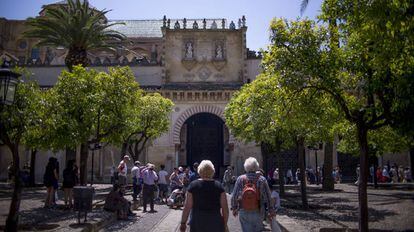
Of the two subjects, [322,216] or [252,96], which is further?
[252,96]

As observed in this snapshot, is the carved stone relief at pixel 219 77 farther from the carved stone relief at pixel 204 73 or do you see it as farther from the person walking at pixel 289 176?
the person walking at pixel 289 176

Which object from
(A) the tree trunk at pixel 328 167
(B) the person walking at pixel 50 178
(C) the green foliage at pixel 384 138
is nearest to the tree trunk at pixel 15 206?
(B) the person walking at pixel 50 178

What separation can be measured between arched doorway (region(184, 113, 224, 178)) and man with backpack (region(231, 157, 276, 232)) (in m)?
26.0

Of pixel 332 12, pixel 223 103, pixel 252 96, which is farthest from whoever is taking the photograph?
pixel 223 103

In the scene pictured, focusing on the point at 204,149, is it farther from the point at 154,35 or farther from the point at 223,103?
the point at 154,35

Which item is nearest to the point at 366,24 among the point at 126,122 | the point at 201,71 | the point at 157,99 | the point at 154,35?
the point at 126,122

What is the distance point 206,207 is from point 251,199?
3.01 ft

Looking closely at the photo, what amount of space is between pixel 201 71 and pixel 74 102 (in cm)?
1928

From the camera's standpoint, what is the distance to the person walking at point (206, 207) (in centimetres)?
508

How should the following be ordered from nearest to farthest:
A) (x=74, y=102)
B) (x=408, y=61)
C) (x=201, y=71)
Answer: (x=408, y=61) < (x=74, y=102) < (x=201, y=71)

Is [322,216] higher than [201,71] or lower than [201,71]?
lower

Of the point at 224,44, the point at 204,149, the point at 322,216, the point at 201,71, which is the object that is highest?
the point at 224,44

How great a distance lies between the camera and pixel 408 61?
293 inches

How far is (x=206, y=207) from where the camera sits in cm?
514
